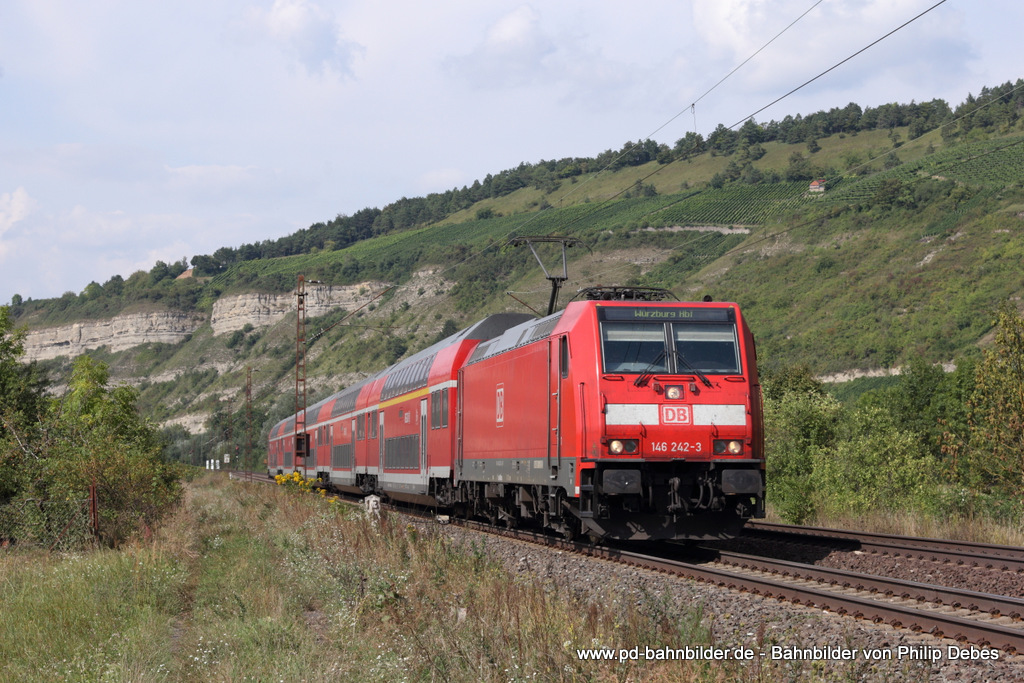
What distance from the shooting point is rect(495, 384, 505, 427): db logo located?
17625mm

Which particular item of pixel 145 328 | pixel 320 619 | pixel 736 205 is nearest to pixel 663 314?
pixel 320 619

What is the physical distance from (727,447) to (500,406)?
17.6ft

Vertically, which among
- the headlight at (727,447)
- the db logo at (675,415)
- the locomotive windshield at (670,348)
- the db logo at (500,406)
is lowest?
the headlight at (727,447)

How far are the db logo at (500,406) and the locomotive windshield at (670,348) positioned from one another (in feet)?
13.8

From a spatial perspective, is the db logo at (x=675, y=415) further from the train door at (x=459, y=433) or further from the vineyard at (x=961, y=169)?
the vineyard at (x=961, y=169)

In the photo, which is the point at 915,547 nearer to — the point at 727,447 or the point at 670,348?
the point at 727,447

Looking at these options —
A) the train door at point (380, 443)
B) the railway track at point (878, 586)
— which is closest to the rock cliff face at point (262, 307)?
the train door at point (380, 443)

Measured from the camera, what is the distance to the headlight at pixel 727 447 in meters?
13.5

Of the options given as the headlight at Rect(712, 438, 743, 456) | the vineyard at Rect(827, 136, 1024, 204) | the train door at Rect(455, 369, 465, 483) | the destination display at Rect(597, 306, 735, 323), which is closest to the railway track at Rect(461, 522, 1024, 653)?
the headlight at Rect(712, 438, 743, 456)

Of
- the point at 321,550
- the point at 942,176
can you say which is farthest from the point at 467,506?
the point at 942,176

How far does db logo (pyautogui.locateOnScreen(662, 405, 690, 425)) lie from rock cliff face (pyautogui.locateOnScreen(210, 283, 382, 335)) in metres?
152

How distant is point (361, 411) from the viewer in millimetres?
34031

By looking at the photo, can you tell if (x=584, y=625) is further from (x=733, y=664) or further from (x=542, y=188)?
(x=542, y=188)

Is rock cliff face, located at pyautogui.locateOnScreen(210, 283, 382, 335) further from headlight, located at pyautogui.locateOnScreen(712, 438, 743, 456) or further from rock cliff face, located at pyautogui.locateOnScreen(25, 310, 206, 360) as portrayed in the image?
headlight, located at pyautogui.locateOnScreen(712, 438, 743, 456)
